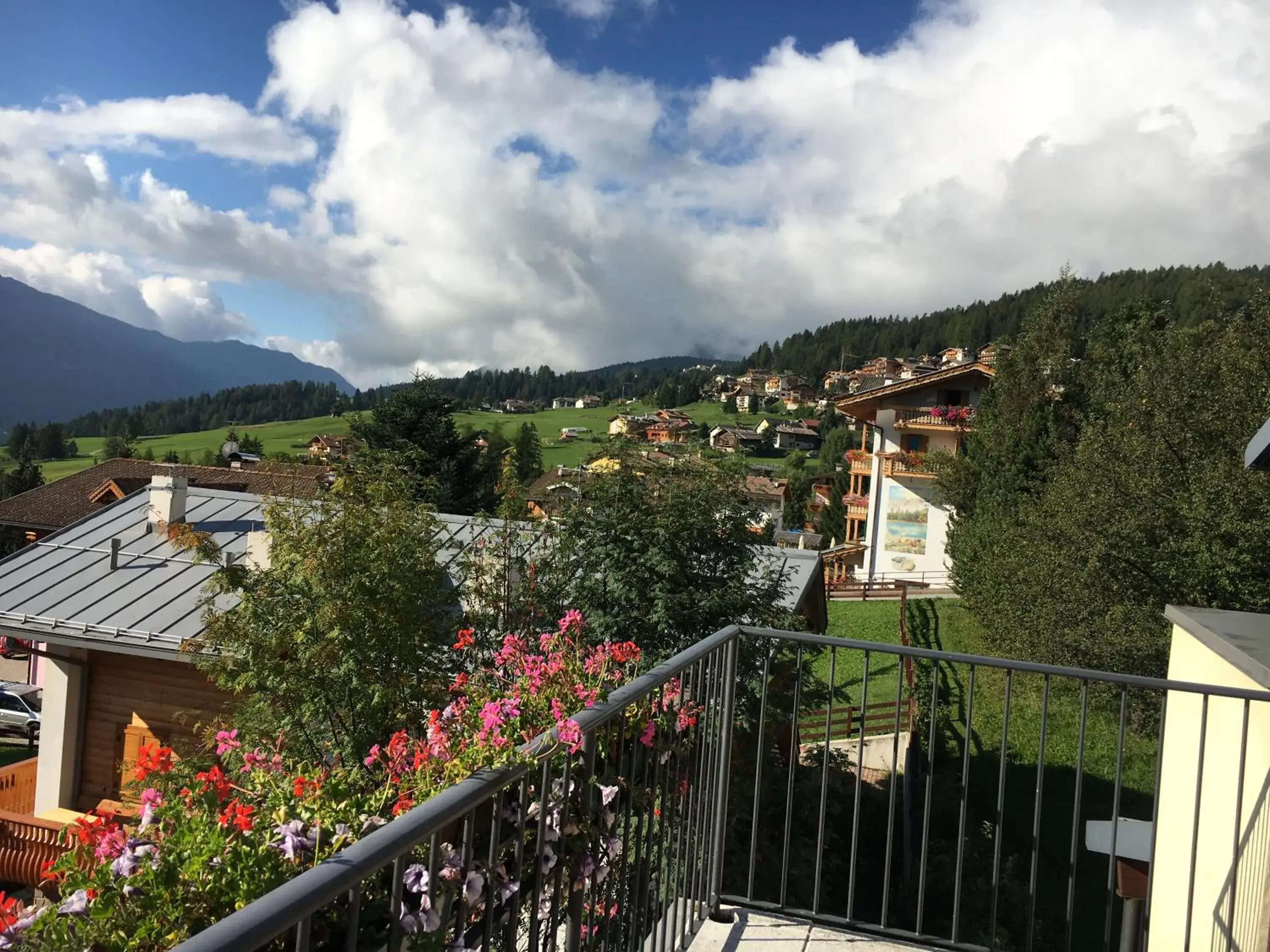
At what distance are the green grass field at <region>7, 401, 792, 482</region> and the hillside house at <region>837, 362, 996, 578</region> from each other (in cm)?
2740

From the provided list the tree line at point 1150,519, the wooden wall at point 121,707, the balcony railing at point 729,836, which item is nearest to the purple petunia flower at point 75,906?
the balcony railing at point 729,836

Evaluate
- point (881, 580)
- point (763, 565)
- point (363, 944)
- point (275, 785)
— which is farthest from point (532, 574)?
point (881, 580)

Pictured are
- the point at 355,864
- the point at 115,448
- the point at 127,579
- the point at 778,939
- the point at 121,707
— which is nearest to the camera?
the point at 355,864

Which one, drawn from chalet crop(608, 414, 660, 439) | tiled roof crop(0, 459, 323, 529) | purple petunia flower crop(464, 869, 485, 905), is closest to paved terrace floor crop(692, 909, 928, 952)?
purple petunia flower crop(464, 869, 485, 905)

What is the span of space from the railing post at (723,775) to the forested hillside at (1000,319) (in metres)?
18.8

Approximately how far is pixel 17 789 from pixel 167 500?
4586 millimetres

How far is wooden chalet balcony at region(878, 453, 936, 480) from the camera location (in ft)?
117

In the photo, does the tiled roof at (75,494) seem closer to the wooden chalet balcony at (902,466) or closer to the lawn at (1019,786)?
the wooden chalet balcony at (902,466)

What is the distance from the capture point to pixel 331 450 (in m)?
9.80

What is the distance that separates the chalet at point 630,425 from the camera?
8.41 m

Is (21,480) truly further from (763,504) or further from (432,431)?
(763,504)

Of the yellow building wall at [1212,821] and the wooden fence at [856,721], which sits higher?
the yellow building wall at [1212,821]

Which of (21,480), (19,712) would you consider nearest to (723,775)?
(19,712)

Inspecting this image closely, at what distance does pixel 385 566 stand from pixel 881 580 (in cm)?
3157
